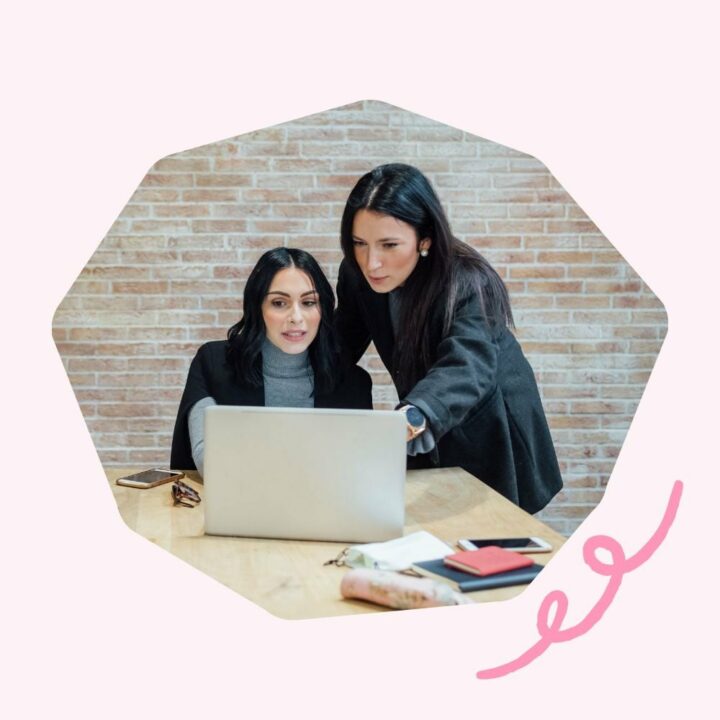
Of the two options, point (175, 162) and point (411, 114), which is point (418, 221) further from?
point (175, 162)

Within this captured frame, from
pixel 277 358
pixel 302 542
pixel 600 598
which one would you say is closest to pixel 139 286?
pixel 277 358

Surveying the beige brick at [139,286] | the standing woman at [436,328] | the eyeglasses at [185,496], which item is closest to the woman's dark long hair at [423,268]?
the standing woman at [436,328]

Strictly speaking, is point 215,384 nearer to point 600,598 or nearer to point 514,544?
point 514,544

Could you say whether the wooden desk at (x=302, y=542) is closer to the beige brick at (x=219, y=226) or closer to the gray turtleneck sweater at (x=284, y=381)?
the gray turtleneck sweater at (x=284, y=381)

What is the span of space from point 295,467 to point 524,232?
821 millimetres

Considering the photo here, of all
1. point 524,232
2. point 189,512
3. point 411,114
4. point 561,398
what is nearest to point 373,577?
point 189,512

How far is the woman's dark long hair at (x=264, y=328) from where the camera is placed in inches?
107

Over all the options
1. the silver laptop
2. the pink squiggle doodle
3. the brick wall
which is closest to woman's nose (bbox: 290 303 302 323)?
the brick wall

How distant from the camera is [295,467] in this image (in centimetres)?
247

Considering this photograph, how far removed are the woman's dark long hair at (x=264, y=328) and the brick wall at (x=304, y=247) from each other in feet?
0.10

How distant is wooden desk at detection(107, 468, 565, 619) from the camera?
231 centimetres

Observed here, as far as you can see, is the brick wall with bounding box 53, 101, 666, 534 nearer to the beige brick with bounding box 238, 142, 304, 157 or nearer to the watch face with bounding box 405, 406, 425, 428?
the beige brick with bounding box 238, 142, 304, 157

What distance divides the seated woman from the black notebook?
525 mm

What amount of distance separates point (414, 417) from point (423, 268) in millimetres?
367
